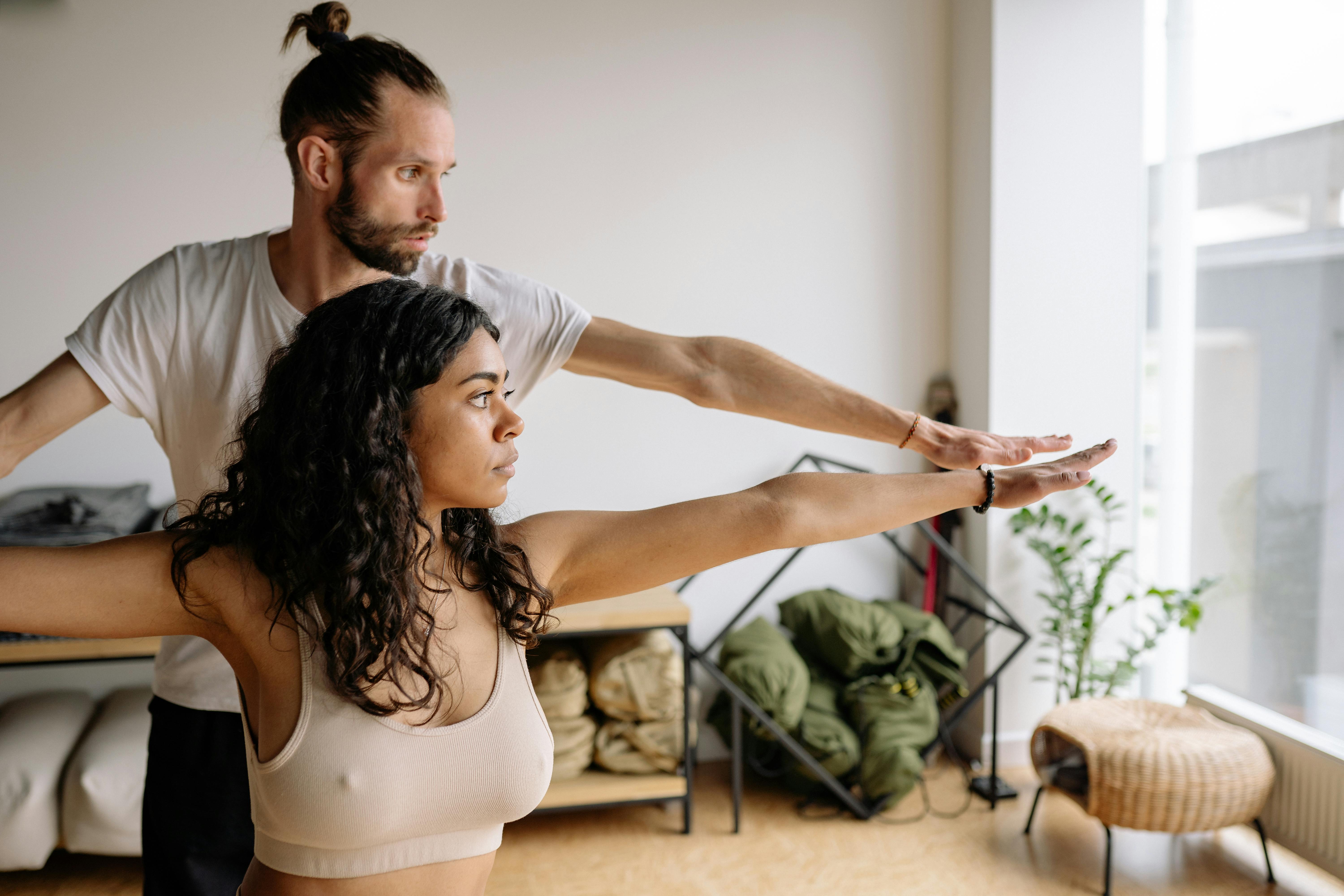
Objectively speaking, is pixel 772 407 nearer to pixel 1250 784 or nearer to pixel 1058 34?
pixel 1250 784

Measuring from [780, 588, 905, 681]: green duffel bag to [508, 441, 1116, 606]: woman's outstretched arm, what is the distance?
200 centimetres

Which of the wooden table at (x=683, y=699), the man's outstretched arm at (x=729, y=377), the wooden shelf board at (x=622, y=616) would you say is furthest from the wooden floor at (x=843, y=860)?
the man's outstretched arm at (x=729, y=377)

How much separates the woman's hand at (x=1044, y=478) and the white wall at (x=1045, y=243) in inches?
83.9

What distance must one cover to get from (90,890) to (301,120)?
218 cm

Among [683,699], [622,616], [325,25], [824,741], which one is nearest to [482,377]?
[325,25]

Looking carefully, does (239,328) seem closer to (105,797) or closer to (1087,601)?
(105,797)

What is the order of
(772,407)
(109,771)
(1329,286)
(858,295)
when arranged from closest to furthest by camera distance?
(772,407)
(109,771)
(1329,286)
(858,295)

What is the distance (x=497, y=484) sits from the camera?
1.14 meters

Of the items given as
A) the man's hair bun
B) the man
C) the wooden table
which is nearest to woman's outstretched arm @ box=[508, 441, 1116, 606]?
the man

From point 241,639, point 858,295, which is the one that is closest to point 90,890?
point 241,639

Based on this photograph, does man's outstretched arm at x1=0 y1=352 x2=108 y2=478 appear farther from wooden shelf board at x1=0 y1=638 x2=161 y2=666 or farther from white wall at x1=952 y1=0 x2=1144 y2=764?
white wall at x1=952 y1=0 x2=1144 y2=764

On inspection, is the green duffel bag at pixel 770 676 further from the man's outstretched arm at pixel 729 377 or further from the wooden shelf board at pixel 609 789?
the man's outstretched arm at pixel 729 377

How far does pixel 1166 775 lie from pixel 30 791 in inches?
111

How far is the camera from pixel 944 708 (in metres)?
3.33
